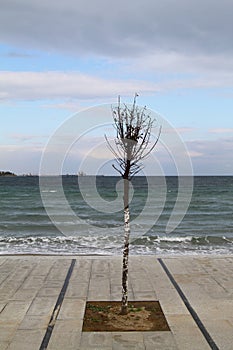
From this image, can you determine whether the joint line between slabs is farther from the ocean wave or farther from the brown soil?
the ocean wave

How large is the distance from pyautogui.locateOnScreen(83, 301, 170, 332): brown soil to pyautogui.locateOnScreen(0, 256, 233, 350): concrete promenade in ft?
0.38

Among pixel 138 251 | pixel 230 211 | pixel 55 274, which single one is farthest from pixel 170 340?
pixel 230 211

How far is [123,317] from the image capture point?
21.6ft

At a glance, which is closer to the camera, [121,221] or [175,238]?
[175,238]

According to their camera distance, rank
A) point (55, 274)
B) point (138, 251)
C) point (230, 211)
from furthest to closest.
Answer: point (230, 211)
point (138, 251)
point (55, 274)

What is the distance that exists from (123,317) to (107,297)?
116 cm

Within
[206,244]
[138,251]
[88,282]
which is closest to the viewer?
[88,282]

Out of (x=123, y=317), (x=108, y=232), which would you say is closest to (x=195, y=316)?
(x=123, y=317)

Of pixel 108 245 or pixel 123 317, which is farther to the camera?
pixel 108 245

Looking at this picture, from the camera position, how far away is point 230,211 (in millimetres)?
31406

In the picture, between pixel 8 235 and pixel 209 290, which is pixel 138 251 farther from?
pixel 8 235

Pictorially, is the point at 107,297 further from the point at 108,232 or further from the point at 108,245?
the point at 108,232

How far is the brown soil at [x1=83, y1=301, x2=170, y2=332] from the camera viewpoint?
620cm

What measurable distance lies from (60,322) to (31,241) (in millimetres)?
11184
